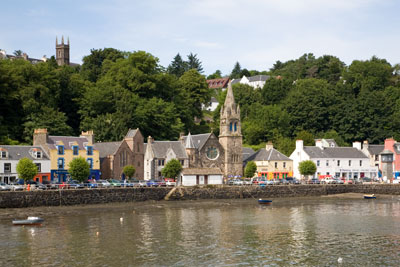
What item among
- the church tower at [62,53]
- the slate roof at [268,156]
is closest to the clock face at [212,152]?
the slate roof at [268,156]

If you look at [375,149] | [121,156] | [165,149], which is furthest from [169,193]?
[375,149]

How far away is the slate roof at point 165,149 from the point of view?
85438mm

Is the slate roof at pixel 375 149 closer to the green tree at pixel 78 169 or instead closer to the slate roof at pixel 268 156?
the slate roof at pixel 268 156

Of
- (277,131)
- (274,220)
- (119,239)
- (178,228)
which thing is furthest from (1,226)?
(277,131)

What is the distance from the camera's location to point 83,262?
3706 centimetres

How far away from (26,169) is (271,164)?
42.0m

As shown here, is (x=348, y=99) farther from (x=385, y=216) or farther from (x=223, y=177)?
(x=385, y=216)

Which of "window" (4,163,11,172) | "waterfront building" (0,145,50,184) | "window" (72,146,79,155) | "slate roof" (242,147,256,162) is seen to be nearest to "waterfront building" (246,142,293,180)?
"slate roof" (242,147,256,162)

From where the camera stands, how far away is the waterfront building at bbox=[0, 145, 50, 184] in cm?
7100

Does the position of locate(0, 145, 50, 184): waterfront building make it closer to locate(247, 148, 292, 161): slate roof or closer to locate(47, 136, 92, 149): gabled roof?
locate(47, 136, 92, 149): gabled roof

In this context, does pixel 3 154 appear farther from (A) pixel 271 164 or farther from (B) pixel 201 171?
(A) pixel 271 164

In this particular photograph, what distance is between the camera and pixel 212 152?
88.6 m

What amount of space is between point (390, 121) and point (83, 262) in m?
97.1

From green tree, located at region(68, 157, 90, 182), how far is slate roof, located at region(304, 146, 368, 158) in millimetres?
40725
